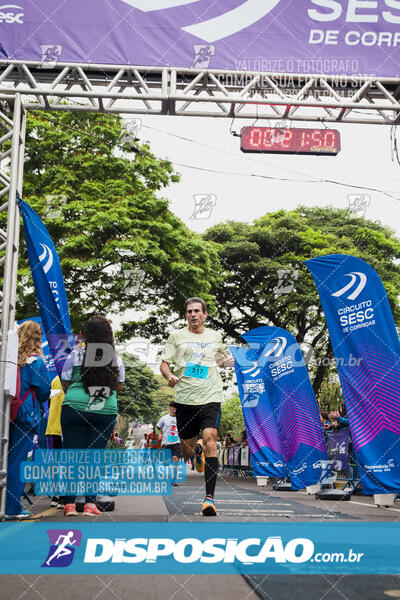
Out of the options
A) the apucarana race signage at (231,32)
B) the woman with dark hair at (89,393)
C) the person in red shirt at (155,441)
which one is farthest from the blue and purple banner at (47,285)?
the person in red shirt at (155,441)

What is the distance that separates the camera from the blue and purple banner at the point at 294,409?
9.86 m

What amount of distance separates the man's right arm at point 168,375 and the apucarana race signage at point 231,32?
171 inches

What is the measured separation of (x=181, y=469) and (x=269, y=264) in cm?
1427

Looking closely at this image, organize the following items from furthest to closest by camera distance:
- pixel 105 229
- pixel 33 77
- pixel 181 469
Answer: pixel 105 229, pixel 181 469, pixel 33 77

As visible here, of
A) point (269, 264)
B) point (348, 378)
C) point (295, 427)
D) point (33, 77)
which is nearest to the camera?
point (348, 378)

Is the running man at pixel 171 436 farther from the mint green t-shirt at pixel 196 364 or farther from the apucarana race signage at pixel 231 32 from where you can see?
the apucarana race signage at pixel 231 32

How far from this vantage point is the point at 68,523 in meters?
4.59

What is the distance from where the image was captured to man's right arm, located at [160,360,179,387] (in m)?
5.84

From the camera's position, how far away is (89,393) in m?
5.27

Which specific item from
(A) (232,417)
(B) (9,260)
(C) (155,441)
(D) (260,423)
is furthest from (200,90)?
(A) (232,417)

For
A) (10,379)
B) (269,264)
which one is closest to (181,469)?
(10,379)

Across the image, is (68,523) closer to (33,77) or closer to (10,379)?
(10,379)

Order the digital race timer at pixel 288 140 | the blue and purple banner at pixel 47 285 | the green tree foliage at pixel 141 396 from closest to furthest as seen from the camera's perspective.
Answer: the blue and purple banner at pixel 47 285 → the digital race timer at pixel 288 140 → the green tree foliage at pixel 141 396

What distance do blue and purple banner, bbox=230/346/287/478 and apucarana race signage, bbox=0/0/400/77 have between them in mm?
6050
